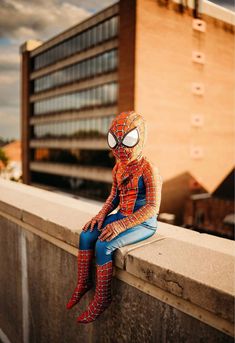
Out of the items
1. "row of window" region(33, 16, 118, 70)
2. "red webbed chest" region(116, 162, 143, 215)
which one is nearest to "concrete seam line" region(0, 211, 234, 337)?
"red webbed chest" region(116, 162, 143, 215)

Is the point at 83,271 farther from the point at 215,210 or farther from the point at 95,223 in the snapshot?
the point at 215,210

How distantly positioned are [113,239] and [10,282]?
193cm

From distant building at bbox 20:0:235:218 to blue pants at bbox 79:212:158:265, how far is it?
23.3 meters

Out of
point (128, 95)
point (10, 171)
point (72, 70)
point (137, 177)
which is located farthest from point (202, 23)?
point (10, 171)

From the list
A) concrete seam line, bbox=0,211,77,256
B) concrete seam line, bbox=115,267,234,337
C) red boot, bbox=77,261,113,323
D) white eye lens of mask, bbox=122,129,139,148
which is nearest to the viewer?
concrete seam line, bbox=115,267,234,337

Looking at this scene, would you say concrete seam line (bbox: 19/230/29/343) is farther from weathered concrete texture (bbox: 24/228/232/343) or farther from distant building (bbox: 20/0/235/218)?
distant building (bbox: 20/0/235/218)

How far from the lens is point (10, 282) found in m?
3.26

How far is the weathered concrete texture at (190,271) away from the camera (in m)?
1.40

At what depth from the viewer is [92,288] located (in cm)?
219

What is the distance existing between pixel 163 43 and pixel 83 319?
2707 cm

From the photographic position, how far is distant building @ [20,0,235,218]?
25125 millimetres

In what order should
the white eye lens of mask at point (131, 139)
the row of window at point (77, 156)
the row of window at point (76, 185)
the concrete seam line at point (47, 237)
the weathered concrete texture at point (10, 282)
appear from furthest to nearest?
the row of window at point (76, 185) < the row of window at point (77, 156) < the weathered concrete texture at point (10, 282) < the concrete seam line at point (47, 237) < the white eye lens of mask at point (131, 139)

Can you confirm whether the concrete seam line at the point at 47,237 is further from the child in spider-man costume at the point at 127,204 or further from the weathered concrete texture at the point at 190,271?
the weathered concrete texture at the point at 190,271

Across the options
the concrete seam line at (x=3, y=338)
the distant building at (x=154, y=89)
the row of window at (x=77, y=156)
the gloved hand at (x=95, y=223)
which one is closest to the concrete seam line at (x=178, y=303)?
the gloved hand at (x=95, y=223)
